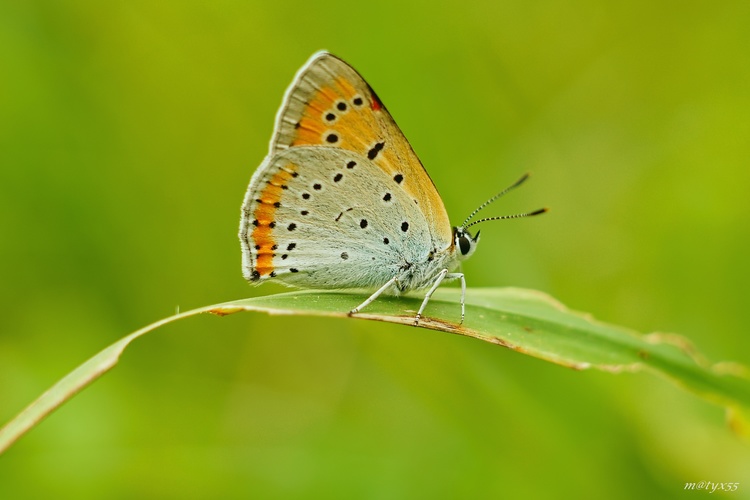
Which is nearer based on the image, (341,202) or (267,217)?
(267,217)

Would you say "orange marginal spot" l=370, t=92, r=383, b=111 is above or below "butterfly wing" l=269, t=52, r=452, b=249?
above

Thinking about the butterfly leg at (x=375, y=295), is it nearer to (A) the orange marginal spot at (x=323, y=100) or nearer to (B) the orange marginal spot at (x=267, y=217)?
(B) the orange marginal spot at (x=267, y=217)

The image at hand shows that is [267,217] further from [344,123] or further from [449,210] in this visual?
[449,210]

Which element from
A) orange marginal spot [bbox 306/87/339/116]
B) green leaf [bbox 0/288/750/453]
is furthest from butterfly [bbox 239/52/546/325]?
green leaf [bbox 0/288/750/453]

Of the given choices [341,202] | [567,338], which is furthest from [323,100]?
[567,338]

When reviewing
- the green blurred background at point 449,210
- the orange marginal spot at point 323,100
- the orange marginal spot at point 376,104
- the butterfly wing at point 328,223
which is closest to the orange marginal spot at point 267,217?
the butterfly wing at point 328,223

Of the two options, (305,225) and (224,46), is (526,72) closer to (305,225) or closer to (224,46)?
(224,46)

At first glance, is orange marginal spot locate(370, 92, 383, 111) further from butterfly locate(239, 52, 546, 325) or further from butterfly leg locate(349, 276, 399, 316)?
butterfly leg locate(349, 276, 399, 316)
